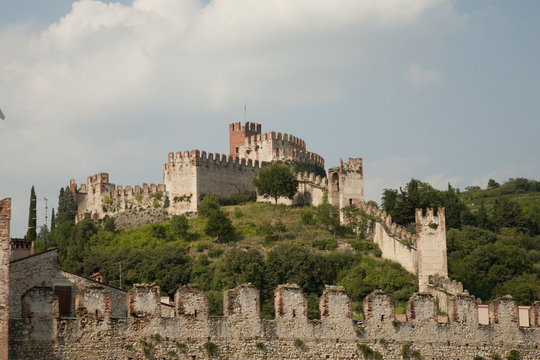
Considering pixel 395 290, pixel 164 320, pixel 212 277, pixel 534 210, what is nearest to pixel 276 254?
pixel 212 277

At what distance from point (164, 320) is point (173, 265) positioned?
4380cm

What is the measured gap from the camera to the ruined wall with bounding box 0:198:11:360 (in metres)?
23.0

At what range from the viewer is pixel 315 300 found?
→ 5791 cm

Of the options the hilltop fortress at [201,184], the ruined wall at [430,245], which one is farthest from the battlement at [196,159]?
the ruined wall at [430,245]

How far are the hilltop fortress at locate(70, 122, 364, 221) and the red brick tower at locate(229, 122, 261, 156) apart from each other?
6.51 ft

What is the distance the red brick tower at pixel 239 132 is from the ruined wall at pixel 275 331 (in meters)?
67.3

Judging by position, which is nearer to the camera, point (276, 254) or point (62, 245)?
point (276, 254)

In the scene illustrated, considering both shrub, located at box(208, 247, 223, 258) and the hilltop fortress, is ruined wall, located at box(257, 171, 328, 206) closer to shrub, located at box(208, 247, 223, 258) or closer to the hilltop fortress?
the hilltop fortress

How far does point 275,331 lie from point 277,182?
58.8 metres

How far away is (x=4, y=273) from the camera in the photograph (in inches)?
920

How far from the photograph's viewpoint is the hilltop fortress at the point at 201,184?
86562 mm

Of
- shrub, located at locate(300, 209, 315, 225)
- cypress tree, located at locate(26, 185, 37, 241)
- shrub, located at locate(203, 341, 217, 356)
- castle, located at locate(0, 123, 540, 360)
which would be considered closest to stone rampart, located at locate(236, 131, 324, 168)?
shrub, located at locate(300, 209, 315, 225)

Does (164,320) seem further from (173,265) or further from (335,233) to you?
(335,233)

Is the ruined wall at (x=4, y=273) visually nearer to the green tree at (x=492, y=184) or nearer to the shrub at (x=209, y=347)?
the shrub at (x=209, y=347)
